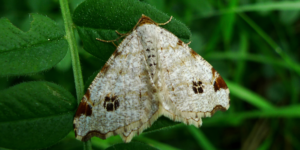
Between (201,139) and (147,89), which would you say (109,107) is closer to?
(147,89)

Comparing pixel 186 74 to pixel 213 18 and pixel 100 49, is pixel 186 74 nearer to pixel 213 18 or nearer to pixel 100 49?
pixel 100 49

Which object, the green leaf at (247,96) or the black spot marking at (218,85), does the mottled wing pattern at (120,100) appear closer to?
the black spot marking at (218,85)

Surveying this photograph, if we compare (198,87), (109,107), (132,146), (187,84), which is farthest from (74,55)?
(198,87)

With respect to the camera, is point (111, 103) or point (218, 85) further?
point (218, 85)

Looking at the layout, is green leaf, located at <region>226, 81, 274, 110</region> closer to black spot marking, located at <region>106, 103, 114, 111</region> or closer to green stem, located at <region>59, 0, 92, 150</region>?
black spot marking, located at <region>106, 103, 114, 111</region>

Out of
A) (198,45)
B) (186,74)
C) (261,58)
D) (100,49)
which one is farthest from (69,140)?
(261,58)

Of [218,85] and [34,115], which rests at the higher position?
[218,85]
